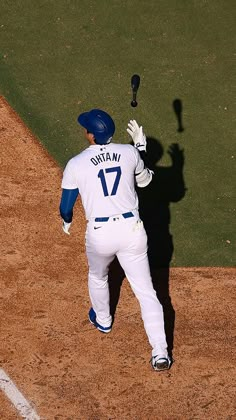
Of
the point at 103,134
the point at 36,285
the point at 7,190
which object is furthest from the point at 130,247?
the point at 7,190

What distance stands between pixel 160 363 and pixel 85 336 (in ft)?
3.54

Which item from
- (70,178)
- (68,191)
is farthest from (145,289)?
(70,178)

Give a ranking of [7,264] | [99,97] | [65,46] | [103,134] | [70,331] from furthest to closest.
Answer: [65,46] → [99,97] → [7,264] → [70,331] → [103,134]

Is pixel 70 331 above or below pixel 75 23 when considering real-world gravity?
below

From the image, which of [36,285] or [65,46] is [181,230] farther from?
[65,46]

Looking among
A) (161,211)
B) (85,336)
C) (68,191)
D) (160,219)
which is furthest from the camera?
(161,211)

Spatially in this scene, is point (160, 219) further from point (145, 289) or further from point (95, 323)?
point (145, 289)

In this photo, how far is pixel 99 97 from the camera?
526 inches

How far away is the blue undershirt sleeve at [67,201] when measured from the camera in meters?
9.01

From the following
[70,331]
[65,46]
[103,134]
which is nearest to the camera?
[103,134]

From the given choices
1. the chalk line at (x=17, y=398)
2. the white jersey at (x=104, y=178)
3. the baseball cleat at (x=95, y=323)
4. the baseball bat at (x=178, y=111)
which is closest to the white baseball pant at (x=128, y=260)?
the white jersey at (x=104, y=178)

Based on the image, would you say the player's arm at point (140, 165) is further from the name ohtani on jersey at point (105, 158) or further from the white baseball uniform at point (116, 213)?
the name ohtani on jersey at point (105, 158)

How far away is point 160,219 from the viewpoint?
1153 centimetres

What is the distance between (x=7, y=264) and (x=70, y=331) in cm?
132
